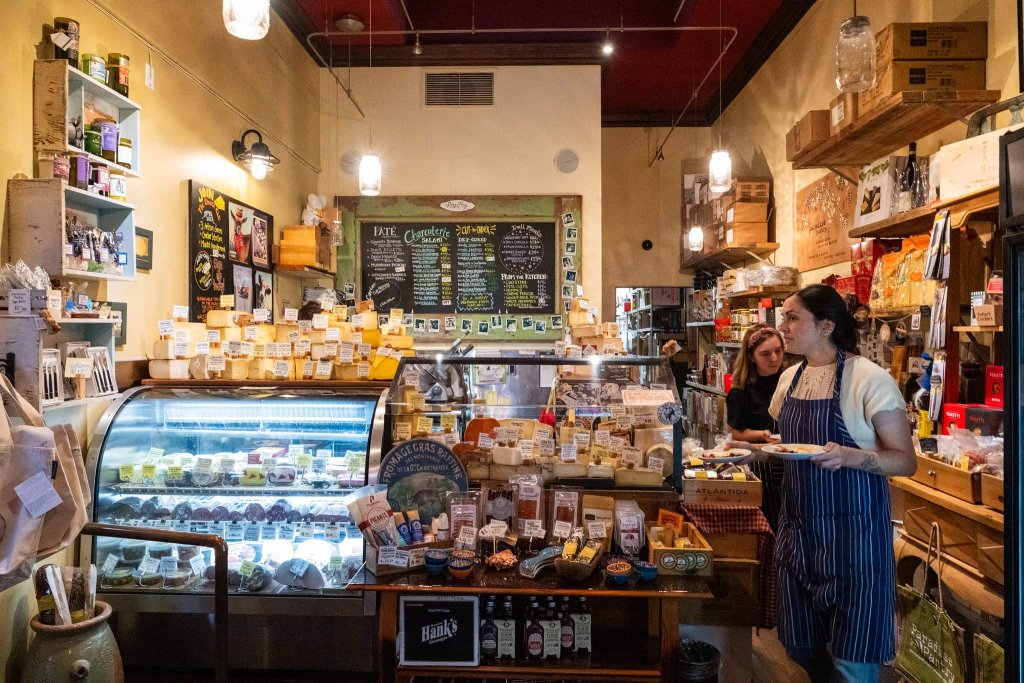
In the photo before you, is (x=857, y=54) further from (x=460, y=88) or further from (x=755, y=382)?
(x=460, y=88)

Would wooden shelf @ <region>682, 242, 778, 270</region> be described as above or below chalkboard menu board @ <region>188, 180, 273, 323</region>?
above

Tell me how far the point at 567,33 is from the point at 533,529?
222 inches

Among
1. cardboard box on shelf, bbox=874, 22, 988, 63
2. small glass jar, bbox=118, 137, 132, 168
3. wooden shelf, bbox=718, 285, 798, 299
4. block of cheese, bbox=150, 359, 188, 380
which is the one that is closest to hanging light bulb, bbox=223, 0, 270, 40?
small glass jar, bbox=118, 137, 132, 168

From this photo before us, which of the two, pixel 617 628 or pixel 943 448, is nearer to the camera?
pixel 617 628

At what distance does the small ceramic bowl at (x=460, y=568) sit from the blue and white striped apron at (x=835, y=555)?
123 cm

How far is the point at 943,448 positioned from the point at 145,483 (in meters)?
3.76

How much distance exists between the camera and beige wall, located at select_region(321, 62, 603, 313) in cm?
673

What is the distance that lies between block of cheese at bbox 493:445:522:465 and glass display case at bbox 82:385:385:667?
0.62m

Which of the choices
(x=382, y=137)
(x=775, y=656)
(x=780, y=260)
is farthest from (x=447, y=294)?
(x=775, y=656)

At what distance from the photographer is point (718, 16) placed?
607 centimetres

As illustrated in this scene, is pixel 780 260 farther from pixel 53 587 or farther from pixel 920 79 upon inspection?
pixel 53 587

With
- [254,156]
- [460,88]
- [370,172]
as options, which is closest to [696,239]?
[460,88]

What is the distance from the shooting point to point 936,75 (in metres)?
3.52

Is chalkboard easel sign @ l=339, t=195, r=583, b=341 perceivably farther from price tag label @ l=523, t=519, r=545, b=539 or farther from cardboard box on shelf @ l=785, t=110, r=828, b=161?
price tag label @ l=523, t=519, r=545, b=539
